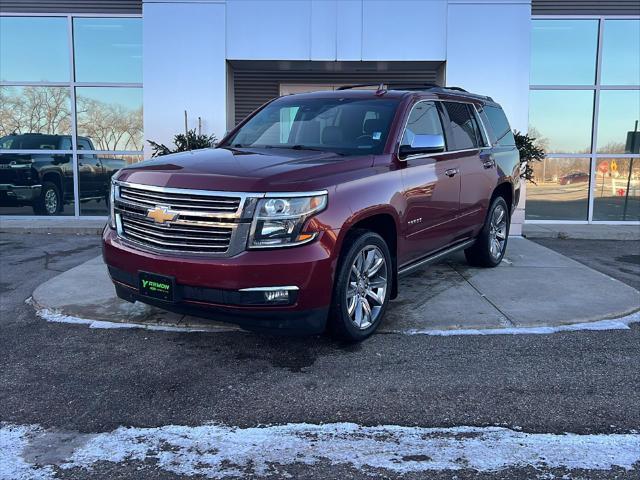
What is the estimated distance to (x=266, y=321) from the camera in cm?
394

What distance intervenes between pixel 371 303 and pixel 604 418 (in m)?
Answer: 1.86

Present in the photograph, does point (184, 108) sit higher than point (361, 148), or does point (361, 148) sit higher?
point (184, 108)

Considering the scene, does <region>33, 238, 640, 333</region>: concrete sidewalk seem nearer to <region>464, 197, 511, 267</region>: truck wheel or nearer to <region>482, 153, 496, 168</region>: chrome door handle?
<region>464, 197, 511, 267</region>: truck wheel

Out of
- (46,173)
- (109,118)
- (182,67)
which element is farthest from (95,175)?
(182,67)

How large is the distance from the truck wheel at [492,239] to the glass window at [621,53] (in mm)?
5846

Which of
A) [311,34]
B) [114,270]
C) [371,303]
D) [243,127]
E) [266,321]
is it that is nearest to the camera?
[266,321]

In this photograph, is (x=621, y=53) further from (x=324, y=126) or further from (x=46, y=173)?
(x=46, y=173)

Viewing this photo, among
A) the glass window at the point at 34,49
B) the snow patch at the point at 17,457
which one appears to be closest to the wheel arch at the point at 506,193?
the snow patch at the point at 17,457

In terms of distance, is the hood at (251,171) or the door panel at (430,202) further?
the door panel at (430,202)

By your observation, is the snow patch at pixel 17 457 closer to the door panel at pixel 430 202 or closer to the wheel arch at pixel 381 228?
the wheel arch at pixel 381 228

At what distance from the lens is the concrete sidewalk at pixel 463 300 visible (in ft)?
16.9

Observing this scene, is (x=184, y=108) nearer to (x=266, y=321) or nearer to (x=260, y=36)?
(x=260, y=36)

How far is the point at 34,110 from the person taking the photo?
38.1ft

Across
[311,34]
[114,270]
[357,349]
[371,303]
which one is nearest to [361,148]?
[371,303]
